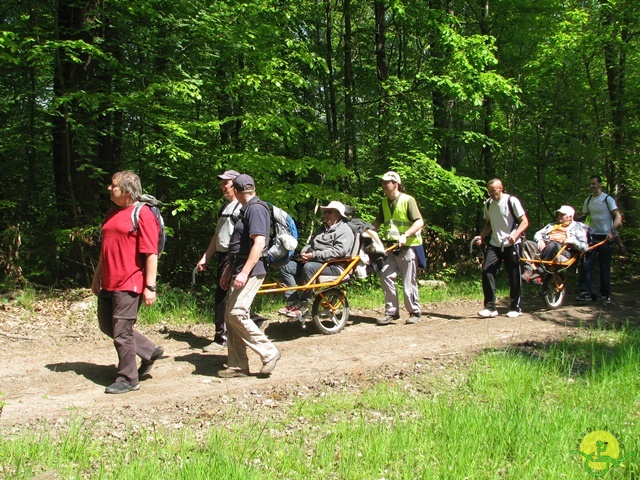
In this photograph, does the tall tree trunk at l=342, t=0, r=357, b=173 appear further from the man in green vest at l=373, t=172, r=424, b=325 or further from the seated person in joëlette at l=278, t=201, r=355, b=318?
the seated person in joëlette at l=278, t=201, r=355, b=318

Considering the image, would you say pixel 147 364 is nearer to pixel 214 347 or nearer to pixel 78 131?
pixel 214 347

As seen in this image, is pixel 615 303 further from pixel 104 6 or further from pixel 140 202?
pixel 104 6

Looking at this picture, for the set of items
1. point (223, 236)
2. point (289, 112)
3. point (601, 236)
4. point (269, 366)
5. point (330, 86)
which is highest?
point (330, 86)

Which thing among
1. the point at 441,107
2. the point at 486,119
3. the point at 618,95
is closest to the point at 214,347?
the point at 441,107

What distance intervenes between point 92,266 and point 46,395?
4728 millimetres

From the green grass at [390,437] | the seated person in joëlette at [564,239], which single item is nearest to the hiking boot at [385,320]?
the green grass at [390,437]

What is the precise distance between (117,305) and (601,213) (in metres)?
8.58

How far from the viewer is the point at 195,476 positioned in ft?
11.1

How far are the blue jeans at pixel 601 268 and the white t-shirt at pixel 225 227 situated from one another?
6.79m

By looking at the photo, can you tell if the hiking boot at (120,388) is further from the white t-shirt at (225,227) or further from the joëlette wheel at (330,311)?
the joëlette wheel at (330,311)

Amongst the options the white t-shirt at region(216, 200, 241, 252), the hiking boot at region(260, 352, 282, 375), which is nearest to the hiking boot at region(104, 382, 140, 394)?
the hiking boot at region(260, 352, 282, 375)

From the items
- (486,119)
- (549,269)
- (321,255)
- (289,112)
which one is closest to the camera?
(321,255)

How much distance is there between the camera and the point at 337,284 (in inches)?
304

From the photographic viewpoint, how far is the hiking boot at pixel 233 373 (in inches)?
234
